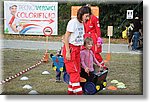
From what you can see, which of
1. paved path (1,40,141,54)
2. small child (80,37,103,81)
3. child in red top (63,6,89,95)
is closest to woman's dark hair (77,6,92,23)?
child in red top (63,6,89,95)

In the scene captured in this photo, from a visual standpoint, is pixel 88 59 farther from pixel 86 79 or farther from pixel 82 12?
pixel 82 12

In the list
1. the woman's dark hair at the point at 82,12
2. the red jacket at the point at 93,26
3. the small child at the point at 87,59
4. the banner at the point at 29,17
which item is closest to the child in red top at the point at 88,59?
the small child at the point at 87,59

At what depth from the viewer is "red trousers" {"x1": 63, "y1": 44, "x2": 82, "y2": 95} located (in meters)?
6.30

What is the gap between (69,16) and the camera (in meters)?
6.44

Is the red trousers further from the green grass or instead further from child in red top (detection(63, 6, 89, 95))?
the green grass

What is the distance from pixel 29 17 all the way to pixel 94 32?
99 cm

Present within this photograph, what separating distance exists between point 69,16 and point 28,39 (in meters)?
0.72

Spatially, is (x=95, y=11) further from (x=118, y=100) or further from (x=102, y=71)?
(x=118, y=100)

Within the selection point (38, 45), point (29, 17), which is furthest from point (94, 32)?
point (29, 17)

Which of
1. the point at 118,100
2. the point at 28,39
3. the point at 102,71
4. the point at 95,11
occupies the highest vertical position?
Result: the point at 95,11

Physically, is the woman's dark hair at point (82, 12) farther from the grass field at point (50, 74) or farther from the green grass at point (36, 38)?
the grass field at point (50, 74)

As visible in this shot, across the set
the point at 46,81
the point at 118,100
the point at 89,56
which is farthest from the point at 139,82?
the point at 46,81

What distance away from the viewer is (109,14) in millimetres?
6574

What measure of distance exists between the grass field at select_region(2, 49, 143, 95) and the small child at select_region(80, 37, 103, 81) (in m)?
0.24
